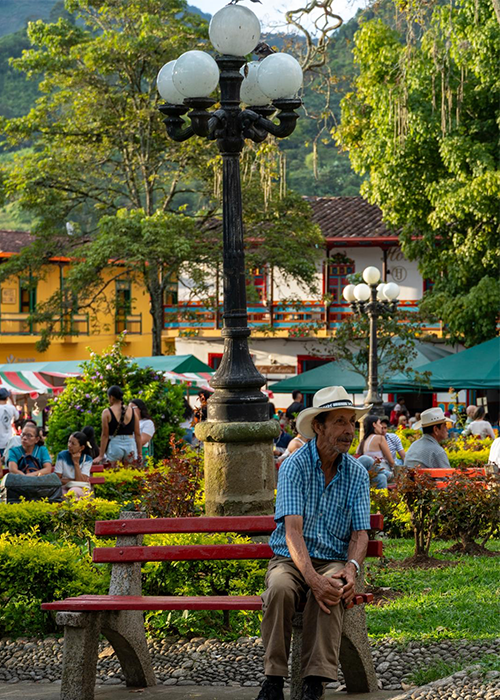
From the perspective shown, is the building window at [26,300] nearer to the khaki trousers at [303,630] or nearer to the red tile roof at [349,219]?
the red tile roof at [349,219]

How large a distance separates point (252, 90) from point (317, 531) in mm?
4797

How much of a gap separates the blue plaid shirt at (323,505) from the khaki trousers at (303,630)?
194 mm

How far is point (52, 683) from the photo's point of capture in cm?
609

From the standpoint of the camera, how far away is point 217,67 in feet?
28.0

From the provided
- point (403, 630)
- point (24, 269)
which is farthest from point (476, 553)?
point (24, 269)

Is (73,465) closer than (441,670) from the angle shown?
No

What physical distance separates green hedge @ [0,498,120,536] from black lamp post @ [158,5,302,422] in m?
1.42

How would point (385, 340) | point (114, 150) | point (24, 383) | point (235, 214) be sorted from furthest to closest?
point (114, 150) → point (24, 383) → point (385, 340) → point (235, 214)

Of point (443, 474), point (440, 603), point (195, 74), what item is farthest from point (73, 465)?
point (440, 603)

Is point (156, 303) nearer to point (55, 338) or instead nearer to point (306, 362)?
point (306, 362)

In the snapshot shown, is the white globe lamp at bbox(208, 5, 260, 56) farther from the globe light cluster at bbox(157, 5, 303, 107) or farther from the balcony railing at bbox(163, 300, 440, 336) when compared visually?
the balcony railing at bbox(163, 300, 440, 336)

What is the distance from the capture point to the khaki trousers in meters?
4.64

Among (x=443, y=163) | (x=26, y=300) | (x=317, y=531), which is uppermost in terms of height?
(x=443, y=163)

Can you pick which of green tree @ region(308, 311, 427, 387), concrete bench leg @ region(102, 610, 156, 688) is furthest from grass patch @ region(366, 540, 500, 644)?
green tree @ region(308, 311, 427, 387)
